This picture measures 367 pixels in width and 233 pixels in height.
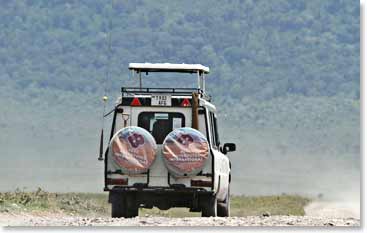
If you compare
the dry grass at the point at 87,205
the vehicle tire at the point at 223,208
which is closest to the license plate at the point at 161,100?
the vehicle tire at the point at 223,208

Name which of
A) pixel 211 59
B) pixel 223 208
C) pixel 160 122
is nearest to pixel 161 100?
pixel 160 122

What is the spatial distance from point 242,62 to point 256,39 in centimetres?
379

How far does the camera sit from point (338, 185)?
4200cm

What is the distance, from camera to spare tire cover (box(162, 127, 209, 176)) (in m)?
19.2

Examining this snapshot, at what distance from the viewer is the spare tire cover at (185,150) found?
19250 millimetres

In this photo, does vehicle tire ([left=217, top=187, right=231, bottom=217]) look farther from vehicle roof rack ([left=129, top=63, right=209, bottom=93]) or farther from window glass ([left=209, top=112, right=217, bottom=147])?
vehicle roof rack ([left=129, top=63, right=209, bottom=93])

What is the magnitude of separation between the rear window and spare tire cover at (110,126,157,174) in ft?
2.14

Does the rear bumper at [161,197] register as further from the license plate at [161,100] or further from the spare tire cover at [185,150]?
the license plate at [161,100]

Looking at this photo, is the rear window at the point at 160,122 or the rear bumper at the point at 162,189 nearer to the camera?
the rear bumper at the point at 162,189

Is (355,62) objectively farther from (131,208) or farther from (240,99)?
(131,208)

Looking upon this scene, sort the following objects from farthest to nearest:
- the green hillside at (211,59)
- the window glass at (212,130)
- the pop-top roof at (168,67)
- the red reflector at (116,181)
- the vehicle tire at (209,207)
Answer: the green hillside at (211,59), the pop-top roof at (168,67), the window glass at (212,130), the vehicle tire at (209,207), the red reflector at (116,181)

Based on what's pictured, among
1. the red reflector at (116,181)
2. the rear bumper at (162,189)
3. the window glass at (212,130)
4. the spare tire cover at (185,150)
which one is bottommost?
the rear bumper at (162,189)

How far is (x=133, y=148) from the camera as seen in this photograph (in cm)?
1930

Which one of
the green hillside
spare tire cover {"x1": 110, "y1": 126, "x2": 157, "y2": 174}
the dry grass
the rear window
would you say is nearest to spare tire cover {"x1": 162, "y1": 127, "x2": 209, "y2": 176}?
spare tire cover {"x1": 110, "y1": 126, "x2": 157, "y2": 174}
